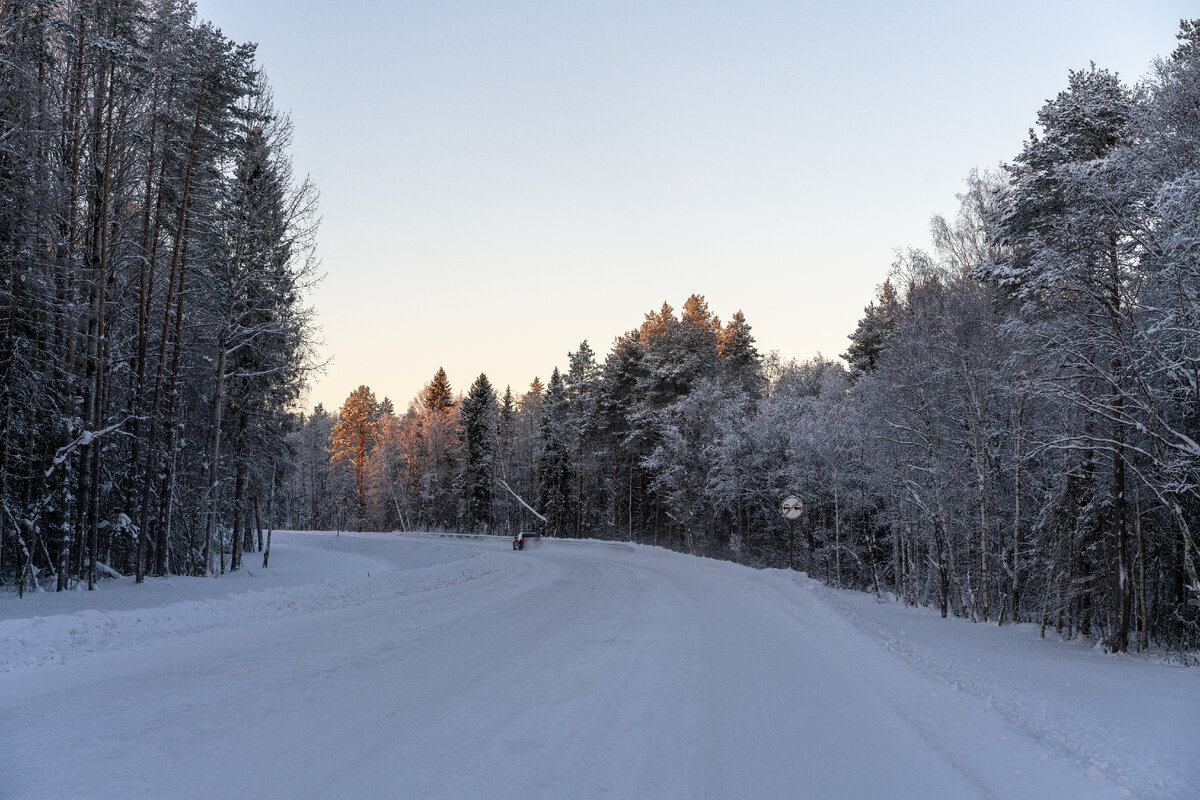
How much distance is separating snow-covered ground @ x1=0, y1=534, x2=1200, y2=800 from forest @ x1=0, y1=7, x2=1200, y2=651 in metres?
5.05

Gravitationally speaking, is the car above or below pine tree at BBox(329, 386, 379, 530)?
below

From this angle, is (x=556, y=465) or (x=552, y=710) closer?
(x=552, y=710)

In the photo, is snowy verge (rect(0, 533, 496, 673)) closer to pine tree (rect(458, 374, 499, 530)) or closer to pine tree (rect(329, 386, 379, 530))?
pine tree (rect(458, 374, 499, 530))

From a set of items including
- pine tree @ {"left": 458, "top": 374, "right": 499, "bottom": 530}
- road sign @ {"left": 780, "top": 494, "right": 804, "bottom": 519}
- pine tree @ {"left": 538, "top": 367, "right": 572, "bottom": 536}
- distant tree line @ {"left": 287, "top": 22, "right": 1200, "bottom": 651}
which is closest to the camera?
distant tree line @ {"left": 287, "top": 22, "right": 1200, "bottom": 651}

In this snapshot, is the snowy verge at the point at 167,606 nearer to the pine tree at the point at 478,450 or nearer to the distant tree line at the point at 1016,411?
the distant tree line at the point at 1016,411

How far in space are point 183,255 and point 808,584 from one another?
21215 mm

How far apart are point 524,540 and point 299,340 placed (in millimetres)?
22841

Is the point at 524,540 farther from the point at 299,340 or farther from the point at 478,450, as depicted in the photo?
the point at 478,450

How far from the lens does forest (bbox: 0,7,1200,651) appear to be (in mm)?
15094

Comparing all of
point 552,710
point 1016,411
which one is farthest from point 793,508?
point 552,710

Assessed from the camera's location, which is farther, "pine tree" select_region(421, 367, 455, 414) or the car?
"pine tree" select_region(421, 367, 455, 414)

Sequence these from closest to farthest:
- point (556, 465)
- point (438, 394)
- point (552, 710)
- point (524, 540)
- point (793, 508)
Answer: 1. point (552, 710)
2. point (793, 508)
3. point (524, 540)
4. point (556, 465)
5. point (438, 394)

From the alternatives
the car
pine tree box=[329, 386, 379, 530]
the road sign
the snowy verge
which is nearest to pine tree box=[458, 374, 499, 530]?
pine tree box=[329, 386, 379, 530]

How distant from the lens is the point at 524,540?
4497 centimetres
